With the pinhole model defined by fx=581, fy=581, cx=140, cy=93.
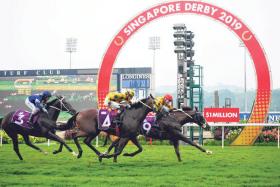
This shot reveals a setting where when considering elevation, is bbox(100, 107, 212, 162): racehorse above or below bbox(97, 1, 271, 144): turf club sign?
below

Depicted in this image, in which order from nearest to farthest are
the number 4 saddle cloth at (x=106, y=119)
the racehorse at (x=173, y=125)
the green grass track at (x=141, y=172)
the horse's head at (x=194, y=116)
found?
1. the green grass track at (x=141, y=172)
2. the number 4 saddle cloth at (x=106, y=119)
3. the racehorse at (x=173, y=125)
4. the horse's head at (x=194, y=116)

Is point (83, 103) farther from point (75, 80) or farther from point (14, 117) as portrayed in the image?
point (14, 117)

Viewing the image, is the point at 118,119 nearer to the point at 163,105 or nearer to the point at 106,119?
the point at 106,119

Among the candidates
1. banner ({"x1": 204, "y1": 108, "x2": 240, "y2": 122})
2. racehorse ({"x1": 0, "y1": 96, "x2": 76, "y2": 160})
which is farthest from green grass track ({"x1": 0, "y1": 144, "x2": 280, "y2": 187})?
banner ({"x1": 204, "y1": 108, "x2": 240, "y2": 122})

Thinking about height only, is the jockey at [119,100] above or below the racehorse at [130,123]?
above

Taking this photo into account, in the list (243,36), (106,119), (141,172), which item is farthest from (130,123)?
(243,36)

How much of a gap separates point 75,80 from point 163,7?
25.6 meters

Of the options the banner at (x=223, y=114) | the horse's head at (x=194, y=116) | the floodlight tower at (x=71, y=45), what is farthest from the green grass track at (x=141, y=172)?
the floodlight tower at (x=71, y=45)

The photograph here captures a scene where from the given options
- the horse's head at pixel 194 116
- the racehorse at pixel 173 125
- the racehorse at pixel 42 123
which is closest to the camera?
Result: the racehorse at pixel 42 123

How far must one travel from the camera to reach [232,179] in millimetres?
7906

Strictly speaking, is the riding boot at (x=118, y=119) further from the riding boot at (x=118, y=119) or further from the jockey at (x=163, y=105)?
the jockey at (x=163, y=105)

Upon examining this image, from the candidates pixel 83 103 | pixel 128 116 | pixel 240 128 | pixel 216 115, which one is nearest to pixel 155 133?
pixel 128 116

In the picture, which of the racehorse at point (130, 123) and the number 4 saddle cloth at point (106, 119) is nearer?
the racehorse at point (130, 123)

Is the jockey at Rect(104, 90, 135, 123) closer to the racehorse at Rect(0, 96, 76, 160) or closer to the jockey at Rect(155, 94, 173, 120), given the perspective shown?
the jockey at Rect(155, 94, 173, 120)
